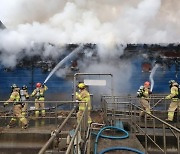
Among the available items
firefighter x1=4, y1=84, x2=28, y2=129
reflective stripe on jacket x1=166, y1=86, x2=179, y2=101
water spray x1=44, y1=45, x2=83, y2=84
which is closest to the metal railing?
reflective stripe on jacket x1=166, y1=86, x2=179, y2=101

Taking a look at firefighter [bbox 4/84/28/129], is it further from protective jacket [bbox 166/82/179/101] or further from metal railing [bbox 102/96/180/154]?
protective jacket [bbox 166/82/179/101]

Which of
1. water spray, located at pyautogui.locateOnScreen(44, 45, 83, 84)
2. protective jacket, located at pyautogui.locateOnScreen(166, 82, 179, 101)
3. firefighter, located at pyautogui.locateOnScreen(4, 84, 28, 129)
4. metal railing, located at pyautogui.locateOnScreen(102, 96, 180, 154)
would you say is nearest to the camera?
metal railing, located at pyautogui.locateOnScreen(102, 96, 180, 154)

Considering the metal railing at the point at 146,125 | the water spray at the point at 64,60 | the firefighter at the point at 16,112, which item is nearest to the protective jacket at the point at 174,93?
the metal railing at the point at 146,125

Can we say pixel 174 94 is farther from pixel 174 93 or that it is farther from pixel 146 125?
pixel 146 125

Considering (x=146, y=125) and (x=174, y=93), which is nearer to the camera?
(x=146, y=125)

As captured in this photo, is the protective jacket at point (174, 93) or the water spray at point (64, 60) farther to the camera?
the water spray at point (64, 60)

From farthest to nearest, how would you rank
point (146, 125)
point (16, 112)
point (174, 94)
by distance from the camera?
point (174, 94) < point (16, 112) < point (146, 125)

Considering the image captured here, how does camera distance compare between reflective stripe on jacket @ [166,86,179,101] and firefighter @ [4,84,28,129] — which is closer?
firefighter @ [4,84,28,129]

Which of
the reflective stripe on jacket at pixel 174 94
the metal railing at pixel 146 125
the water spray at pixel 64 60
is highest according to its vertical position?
the water spray at pixel 64 60

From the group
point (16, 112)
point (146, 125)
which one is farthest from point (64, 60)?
point (146, 125)

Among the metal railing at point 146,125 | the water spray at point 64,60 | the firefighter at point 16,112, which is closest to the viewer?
the metal railing at point 146,125

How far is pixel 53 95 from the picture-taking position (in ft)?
71.2

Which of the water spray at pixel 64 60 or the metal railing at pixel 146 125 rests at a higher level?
the water spray at pixel 64 60

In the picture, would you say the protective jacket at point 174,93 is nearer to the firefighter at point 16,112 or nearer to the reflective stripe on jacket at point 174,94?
the reflective stripe on jacket at point 174,94
